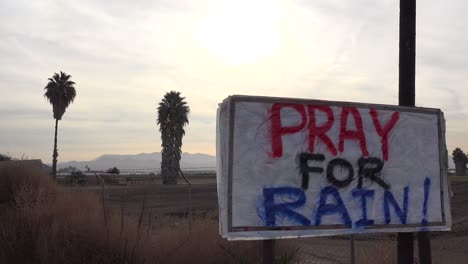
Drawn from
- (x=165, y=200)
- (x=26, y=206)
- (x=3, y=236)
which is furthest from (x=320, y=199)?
(x=165, y=200)

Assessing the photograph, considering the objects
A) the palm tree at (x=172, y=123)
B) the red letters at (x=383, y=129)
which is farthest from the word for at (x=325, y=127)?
the palm tree at (x=172, y=123)

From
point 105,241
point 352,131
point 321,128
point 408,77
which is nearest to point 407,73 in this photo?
point 408,77

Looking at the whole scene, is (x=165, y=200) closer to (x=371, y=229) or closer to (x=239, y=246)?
(x=239, y=246)

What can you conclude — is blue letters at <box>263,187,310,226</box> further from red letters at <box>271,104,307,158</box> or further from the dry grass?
the dry grass

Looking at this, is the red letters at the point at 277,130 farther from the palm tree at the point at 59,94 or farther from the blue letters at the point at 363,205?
the palm tree at the point at 59,94

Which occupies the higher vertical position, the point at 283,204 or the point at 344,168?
the point at 344,168

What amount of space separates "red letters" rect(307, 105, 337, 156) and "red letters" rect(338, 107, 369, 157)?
0.40 feet

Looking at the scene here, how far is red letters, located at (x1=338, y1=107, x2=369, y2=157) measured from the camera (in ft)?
18.5

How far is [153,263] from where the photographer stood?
7.63m

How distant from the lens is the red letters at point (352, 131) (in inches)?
222

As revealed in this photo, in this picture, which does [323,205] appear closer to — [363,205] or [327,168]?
[327,168]

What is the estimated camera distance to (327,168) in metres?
5.48

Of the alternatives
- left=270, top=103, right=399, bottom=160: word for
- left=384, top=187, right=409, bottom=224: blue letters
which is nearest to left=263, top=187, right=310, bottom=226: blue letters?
left=270, top=103, right=399, bottom=160: word for

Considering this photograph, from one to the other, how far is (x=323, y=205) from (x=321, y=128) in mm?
761
